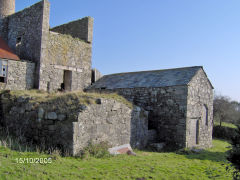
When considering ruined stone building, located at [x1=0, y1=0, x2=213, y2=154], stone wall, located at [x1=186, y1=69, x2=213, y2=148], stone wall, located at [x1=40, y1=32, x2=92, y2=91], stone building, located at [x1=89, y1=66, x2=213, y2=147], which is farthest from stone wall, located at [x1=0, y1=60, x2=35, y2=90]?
stone wall, located at [x1=186, y1=69, x2=213, y2=148]

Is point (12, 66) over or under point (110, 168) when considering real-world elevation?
over

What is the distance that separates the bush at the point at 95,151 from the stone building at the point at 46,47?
7.91 meters

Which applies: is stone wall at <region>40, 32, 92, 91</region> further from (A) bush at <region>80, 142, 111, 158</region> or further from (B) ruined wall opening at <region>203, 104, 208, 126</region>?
(B) ruined wall opening at <region>203, 104, 208, 126</region>

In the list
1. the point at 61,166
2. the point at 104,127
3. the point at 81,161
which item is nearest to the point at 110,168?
the point at 81,161

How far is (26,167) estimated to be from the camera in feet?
22.2

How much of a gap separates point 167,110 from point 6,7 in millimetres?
15634

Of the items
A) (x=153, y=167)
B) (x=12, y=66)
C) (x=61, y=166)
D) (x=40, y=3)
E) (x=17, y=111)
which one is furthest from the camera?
(x=40, y=3)

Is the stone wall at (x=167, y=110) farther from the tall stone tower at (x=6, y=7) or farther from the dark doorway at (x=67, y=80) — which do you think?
the tall stone tower at (x=6, y=7)

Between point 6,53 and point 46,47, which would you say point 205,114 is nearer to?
point 46,47

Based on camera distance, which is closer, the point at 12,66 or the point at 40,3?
the point at 12,66

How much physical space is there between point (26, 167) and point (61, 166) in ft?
3.56

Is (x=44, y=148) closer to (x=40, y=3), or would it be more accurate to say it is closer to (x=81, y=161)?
(x=81, y=161)

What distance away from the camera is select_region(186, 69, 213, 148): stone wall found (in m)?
13.6

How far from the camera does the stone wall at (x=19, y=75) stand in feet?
47.5
